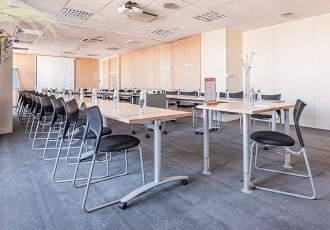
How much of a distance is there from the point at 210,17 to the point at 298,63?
8.64 ft

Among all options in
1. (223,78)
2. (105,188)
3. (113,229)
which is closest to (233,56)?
(223,78)

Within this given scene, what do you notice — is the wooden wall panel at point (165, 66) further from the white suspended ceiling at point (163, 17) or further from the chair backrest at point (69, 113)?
the chair backrest at point (69, 113)

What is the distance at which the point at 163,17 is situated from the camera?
5801 mm

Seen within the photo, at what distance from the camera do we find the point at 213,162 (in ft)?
10.4

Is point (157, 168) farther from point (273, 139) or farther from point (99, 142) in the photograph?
point (273, 139)

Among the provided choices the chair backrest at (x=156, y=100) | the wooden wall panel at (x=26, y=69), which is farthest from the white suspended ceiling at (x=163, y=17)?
the wooden wall panel at (x=26, y=69)

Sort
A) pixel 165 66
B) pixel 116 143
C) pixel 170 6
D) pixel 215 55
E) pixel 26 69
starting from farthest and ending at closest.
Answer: pixel 26 69 → pixel 165 66 → pixel 215 55 → pixel 170 6 → pixel 116 143

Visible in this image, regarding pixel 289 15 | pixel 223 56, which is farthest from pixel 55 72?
pixel 289 15

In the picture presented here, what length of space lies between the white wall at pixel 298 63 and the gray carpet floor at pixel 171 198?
2.91 meters

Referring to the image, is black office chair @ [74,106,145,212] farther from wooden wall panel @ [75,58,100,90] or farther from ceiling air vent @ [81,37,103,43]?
wooden wall panel @ [75,58,100,90]

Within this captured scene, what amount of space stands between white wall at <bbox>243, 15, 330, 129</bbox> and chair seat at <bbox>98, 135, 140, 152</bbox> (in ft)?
18.1

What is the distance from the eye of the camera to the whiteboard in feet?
41.0

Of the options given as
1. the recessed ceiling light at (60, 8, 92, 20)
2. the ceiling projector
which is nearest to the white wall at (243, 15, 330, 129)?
the ceiling projector

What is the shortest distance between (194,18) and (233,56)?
194 centimetres
